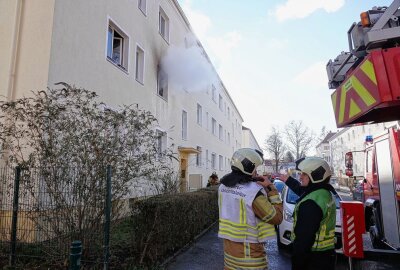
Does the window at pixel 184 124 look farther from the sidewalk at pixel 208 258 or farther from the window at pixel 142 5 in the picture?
the sidewalk at pixel 208 258

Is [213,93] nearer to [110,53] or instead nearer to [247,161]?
[110,53]

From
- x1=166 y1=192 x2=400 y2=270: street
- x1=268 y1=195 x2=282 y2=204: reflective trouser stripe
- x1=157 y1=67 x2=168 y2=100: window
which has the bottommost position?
x1=166 y1=192 x2=400 y2=270: street

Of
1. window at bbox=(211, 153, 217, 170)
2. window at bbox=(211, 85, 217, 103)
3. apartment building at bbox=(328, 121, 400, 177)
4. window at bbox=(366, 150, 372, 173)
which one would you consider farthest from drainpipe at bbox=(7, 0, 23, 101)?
apartment building at bbox=(328, 121, 400, 177)

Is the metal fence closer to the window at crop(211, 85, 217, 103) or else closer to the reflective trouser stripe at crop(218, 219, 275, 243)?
the reflective trouser stripe at crop(218, 219, 275, 243)

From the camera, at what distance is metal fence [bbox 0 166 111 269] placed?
5754mm

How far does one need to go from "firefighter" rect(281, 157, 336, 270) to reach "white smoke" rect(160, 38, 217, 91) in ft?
45.4

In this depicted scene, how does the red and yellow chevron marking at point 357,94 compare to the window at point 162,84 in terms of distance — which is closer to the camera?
the red and yellow chevron marking at point 357,94

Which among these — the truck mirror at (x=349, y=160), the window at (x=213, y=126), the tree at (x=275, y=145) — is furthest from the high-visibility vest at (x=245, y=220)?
the tree at (x=275, y=145)

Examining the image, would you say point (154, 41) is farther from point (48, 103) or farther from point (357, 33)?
point (357, 33)

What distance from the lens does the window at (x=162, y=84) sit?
→ 1618 centimetres

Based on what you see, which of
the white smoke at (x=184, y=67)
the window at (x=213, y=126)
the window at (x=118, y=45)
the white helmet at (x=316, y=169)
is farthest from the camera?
the window at (x=213, y=126)

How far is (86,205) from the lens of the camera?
579 centimetres

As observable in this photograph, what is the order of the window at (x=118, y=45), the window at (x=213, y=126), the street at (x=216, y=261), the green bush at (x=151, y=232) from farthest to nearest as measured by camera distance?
the window at (x=213, y=126), the window at (x=118, y=45), the street at (x=216, y=261), the green bush at (x=151, y=232)

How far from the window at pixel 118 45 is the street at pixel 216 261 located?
273 inches
